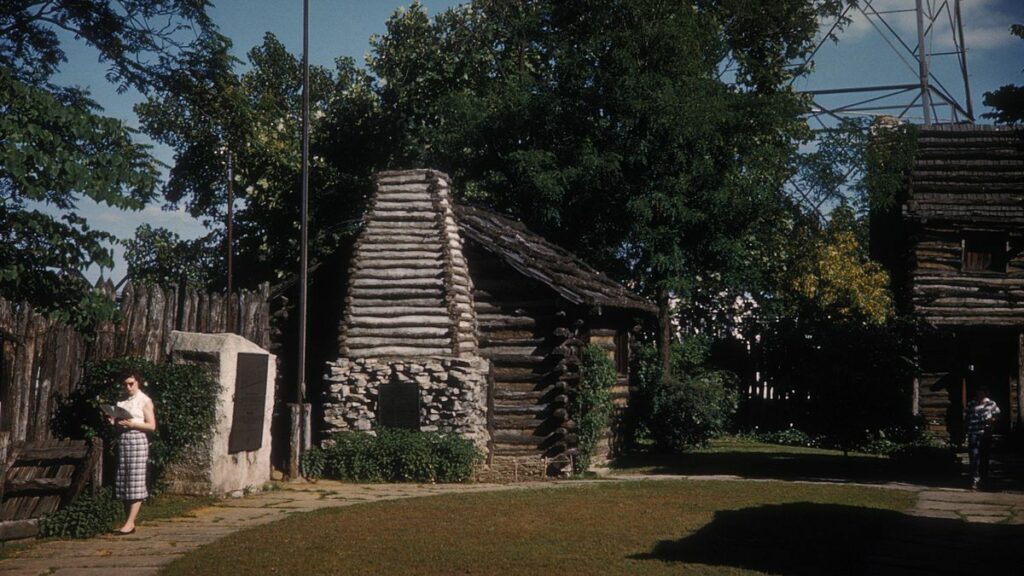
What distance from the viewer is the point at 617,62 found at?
25703 mm

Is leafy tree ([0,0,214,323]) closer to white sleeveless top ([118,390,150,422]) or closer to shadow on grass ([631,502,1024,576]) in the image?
white sleeveless top ([118,390,150,422])

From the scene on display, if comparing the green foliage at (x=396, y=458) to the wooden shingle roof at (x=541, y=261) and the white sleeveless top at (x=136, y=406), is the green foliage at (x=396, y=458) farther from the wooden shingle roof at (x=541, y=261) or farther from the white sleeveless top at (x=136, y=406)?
the white sleeveless top at (x=136, y=406)

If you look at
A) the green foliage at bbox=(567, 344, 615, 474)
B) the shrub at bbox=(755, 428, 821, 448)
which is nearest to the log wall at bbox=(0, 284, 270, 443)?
the green foliage at bbox=(567, 344, 615, 474)

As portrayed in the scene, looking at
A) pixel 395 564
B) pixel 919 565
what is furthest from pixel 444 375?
pixel 919 565

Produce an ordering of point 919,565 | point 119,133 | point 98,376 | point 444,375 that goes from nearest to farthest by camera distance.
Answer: point 919,565, point 98,376, point 119,133, point 444,375

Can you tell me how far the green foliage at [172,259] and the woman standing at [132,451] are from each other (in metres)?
24.0

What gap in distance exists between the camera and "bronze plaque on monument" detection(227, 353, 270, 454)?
591 inches

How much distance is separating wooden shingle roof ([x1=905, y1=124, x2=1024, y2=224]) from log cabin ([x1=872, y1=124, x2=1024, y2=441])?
28 millimetres

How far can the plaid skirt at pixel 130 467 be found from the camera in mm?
11516

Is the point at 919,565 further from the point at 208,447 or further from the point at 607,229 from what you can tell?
the point at 607,229

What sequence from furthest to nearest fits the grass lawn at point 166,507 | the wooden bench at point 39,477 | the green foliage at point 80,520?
1. the grass lawn at point 166,507
2. the green foliage at point 80,520
3. the wooden bench at point 39,477

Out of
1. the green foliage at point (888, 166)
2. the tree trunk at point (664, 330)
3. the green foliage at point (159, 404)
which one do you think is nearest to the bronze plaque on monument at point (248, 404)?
the green foliage at point (159, 404)

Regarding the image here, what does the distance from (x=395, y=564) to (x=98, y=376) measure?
6.30 m

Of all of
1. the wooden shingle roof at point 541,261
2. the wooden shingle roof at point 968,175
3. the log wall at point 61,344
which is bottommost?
the log wall at point 61,344
